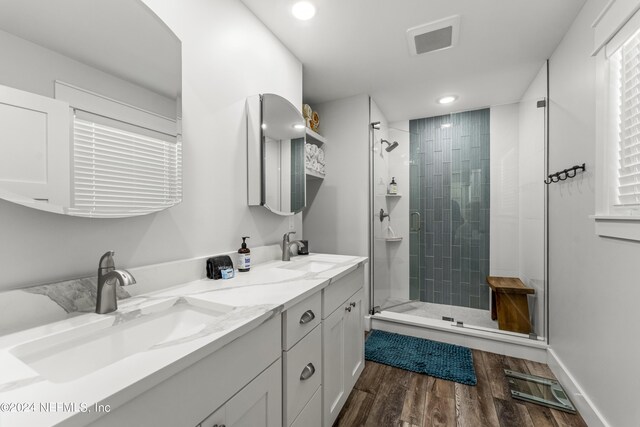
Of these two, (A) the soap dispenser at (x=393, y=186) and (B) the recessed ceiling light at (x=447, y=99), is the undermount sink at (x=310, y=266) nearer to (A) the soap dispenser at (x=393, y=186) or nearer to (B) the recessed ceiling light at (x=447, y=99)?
(A) the soap dispenser at (x=393, y=186)

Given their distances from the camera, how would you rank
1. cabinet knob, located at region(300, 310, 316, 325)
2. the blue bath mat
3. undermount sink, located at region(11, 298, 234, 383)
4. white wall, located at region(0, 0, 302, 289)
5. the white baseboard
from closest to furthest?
undermount sink, located at region(11, 298, 234, 383)
white wall, located at region(0, 0, 302, 289)
cabinet knob, located at region(300, 310, 316, 325)
the white baseboard
the blue bath mat

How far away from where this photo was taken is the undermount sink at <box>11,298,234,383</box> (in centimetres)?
64

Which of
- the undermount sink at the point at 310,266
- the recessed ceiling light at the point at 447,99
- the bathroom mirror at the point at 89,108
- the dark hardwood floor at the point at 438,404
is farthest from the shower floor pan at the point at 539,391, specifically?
the recessed ceiling light at the point at 447,99

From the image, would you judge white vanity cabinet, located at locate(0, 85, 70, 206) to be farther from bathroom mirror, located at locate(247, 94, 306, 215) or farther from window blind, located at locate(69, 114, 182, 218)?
bathroom mirror, located at locate(247, 94, 306, 215)

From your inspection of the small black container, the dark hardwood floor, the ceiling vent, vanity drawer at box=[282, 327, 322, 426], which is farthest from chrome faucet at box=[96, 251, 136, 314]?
the ceiling vent

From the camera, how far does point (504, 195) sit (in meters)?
2.56

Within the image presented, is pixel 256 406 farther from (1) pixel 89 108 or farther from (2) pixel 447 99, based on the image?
(2) pixel 447 99

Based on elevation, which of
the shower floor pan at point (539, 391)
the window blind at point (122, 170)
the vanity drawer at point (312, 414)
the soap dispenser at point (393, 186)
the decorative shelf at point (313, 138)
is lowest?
the shower floor pan at point (539, 391)

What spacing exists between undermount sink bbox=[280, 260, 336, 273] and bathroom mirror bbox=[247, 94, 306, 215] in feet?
1.20

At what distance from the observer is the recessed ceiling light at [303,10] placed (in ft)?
5.06

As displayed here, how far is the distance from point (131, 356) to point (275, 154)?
138cm

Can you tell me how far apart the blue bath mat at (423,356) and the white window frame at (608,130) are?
1.29 m

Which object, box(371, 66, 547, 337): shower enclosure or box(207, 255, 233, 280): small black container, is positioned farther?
box(371, 66, 547, 337): shower enclosure

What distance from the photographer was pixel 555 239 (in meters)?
1.97
